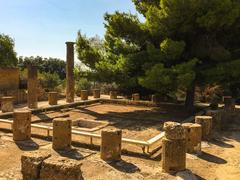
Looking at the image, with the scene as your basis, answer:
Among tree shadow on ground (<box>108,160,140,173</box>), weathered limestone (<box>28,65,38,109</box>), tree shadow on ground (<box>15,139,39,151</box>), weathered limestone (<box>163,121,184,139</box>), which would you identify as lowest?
tree shadow on ground (<box>108,160,140,173</box>)

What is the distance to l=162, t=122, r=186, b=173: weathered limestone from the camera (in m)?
7.78

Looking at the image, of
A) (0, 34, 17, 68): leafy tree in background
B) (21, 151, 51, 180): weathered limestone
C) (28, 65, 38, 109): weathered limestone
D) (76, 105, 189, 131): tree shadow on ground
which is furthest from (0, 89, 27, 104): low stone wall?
(0, 34, 17, 68): leafy tree in background

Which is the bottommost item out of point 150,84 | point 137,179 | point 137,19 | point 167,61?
point 137,179

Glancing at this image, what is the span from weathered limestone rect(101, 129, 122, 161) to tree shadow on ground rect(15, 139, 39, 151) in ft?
7.77

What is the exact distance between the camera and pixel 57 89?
28.5 m

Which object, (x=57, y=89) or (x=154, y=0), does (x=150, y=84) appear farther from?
(x=57, y=89)

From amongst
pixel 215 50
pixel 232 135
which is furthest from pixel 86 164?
pixel 215 50

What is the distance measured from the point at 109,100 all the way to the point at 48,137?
36.4ft

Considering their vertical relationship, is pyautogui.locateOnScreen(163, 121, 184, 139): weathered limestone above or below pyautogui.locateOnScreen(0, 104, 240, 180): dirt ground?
above

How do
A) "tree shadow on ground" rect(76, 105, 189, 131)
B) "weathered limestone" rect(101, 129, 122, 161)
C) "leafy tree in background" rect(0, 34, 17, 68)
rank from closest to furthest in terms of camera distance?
1. "weathered limestone" rect(101, 129, 122, 161)
2. "tree shadow on ground" rect(76, 105, 189, 131)
3. "leafy tree in background" rect(0, 34, 17, 68)

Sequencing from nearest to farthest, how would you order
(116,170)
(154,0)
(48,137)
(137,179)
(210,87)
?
(137,179) → (116,170) → (48,137) → (154,0) → (210,87)

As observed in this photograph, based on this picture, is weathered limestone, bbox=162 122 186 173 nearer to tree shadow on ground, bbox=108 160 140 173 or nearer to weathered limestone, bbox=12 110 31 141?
tree shadow on ground, bbox=108 160 140 173

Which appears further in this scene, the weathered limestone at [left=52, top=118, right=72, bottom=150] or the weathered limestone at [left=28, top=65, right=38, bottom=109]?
the weathered limestone at [left=28, top=65, right=38, bottom=109]

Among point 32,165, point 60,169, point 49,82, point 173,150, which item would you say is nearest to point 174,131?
point 173,150
